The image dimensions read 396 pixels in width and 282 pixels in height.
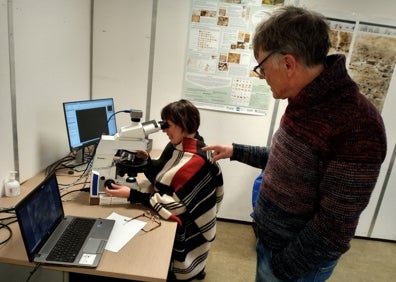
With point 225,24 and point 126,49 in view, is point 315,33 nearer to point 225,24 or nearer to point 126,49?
point 225,24

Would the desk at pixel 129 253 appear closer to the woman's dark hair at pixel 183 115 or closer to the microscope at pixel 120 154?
the microscope at pixel 120 154

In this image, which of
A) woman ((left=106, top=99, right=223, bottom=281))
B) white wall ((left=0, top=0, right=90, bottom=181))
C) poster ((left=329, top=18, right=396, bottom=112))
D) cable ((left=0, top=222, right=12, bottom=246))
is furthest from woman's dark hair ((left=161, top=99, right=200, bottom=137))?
poster ((left=329, top=18, right=396, bottom=112))

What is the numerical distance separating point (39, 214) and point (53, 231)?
142 mm

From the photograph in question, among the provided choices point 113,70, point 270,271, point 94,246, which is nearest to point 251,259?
point 270,271

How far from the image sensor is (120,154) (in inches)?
60.5

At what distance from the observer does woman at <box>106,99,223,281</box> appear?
1.52 m

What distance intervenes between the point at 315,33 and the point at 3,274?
66.9 inches

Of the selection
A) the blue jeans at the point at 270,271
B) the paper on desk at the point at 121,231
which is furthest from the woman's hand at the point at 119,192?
the blue jeans at the point at 270,271

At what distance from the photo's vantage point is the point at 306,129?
33.3 inches

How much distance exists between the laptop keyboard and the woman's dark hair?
2.23ft

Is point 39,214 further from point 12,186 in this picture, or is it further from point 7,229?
point 12,186

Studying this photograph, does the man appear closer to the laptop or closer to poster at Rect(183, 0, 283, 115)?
the laptop

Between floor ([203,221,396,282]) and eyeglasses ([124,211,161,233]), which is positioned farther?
floor ([203,221,396,282])

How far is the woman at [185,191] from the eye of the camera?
5.00ft
